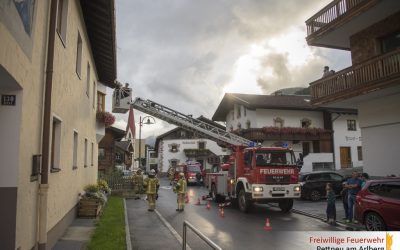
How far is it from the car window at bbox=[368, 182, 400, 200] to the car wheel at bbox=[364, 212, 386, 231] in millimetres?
587

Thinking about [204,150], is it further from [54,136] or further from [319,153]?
[54,136]

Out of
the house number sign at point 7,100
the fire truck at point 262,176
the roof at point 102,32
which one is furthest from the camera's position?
the fire truck at point 262,176

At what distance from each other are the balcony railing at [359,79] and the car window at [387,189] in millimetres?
4531

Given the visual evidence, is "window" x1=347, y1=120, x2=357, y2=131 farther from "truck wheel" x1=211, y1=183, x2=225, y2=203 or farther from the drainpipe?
the drainpipe

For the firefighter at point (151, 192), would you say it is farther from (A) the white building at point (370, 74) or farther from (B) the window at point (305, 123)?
(B) the window at point (305, 123)

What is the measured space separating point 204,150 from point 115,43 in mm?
43481

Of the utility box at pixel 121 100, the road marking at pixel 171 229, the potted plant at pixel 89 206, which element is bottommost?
the road marking at pixel 171 229

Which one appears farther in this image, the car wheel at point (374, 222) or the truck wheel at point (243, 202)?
the truck wheel at point (243, 202)

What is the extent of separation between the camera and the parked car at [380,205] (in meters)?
9.16

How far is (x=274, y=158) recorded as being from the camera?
15.3 meters

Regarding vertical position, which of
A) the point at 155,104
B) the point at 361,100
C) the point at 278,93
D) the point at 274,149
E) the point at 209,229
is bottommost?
the point at 209,229

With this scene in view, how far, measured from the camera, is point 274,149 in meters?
15.6

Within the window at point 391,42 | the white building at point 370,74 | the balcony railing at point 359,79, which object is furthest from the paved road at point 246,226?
the window at point 391,42

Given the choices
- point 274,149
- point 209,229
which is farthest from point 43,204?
point 274,149
